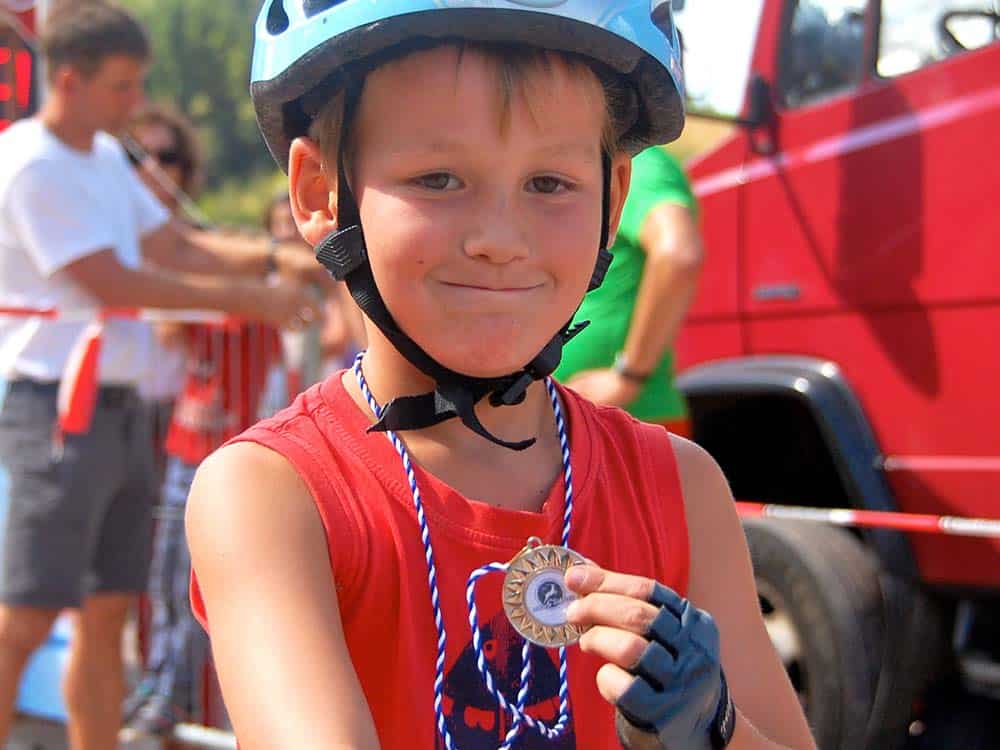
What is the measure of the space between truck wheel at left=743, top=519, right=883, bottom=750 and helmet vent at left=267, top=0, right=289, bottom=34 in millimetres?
2468

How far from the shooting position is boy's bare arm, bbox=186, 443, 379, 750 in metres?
1.39

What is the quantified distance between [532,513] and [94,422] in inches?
110

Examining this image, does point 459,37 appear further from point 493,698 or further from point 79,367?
point 79,367

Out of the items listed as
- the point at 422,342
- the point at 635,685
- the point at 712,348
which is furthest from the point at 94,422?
the point at 635,685

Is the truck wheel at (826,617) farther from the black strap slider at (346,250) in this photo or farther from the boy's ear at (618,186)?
the black strap slider at (346,250)

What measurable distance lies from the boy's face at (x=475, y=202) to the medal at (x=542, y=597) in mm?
272

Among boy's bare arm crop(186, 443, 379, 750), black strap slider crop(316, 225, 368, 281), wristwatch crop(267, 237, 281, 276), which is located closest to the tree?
wristwatch crop(267, 237, 281, 276)

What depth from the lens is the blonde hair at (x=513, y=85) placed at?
157 cm

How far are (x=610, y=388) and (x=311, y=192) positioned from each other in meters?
2.03

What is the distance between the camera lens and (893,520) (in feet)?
12.4

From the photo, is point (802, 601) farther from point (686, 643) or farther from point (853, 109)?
point (686, 643)

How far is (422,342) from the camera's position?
1641 mm

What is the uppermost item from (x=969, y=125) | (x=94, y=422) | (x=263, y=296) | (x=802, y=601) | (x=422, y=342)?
(x=969, y=125)

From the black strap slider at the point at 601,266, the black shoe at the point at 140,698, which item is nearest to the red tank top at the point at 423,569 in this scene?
the black strap slider at the point at 601,266
